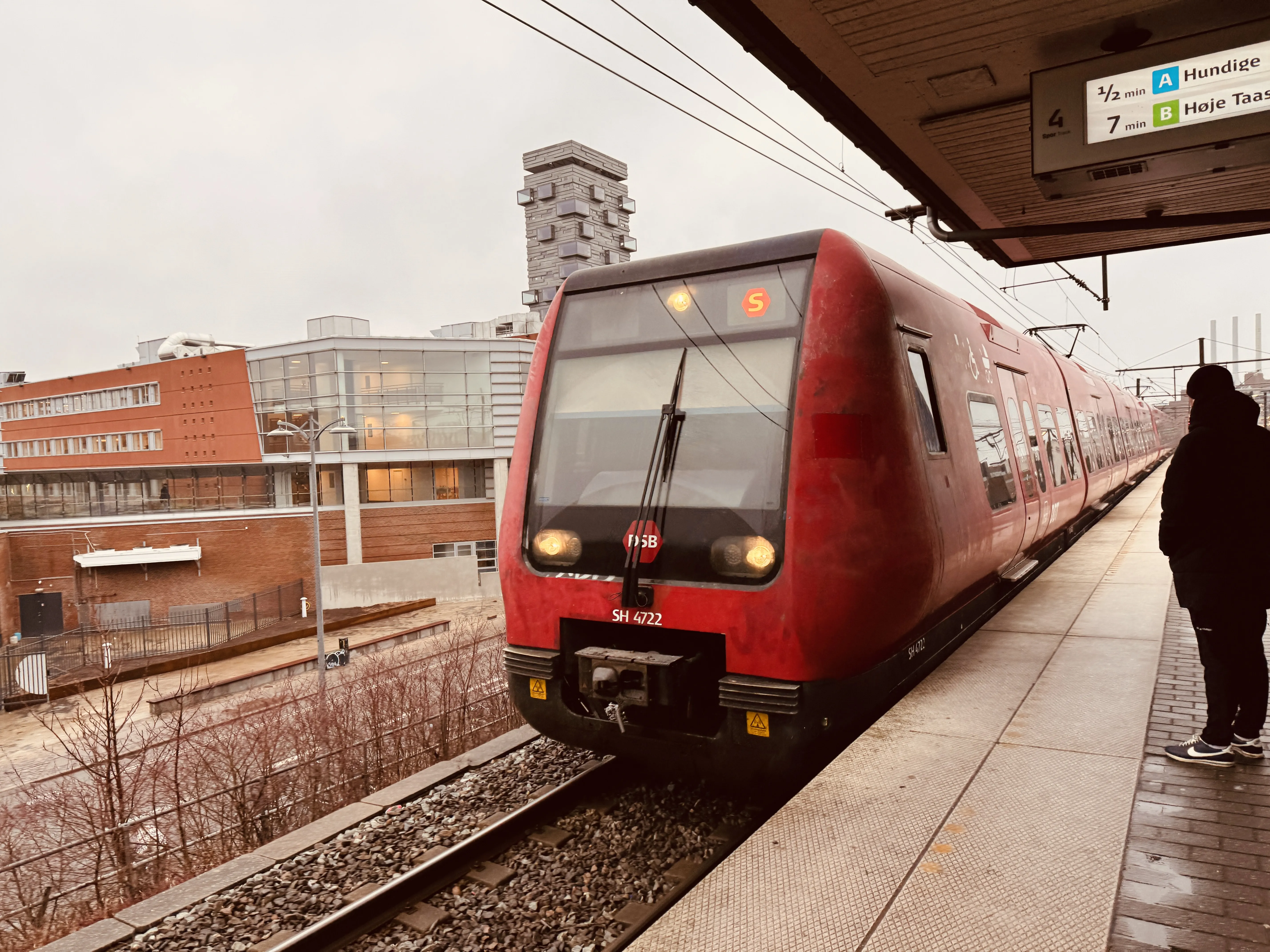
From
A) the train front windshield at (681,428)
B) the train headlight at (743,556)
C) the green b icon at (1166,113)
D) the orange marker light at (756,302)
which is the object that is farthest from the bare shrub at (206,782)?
the green b icon at (1166,113)

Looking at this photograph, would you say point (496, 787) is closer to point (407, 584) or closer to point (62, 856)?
point (62, 856)

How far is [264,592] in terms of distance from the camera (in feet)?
119

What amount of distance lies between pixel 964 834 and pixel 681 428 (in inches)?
101

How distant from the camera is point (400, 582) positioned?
124 ft

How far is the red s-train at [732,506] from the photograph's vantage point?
441 centimetres

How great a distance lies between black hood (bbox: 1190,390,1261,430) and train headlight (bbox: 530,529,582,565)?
3353 mm

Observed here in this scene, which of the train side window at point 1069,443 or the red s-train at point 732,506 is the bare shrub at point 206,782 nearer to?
the red s-train at point 732,506

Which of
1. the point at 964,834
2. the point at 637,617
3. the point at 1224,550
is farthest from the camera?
the point at 637,617

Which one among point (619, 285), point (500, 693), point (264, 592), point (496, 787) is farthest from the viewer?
point (264, 592)

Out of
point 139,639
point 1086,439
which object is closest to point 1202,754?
point 1086,439

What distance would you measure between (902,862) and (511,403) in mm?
38812

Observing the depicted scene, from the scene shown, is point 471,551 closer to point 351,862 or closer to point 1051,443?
point 1051,443

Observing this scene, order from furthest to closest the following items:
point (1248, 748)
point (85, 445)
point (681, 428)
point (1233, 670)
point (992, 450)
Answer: point (85, 445)
point (992, 450)
point (681, 428)
point (1248, 748)
point (1233, 670)

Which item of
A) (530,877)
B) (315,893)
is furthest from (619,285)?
(315,893)
